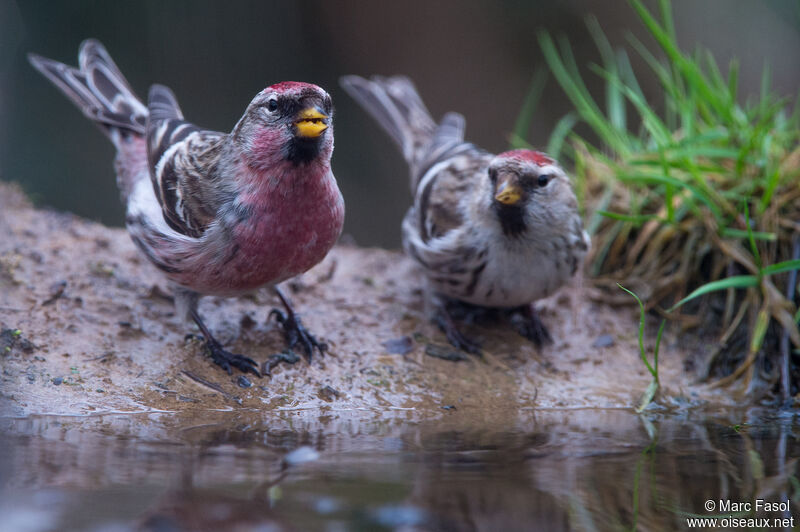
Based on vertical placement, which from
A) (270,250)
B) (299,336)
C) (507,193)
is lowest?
(299,336)

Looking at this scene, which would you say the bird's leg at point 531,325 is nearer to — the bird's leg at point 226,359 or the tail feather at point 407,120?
the tail feather at point 407,120

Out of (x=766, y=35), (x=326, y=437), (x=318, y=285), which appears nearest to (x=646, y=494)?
(x=326, y=437)

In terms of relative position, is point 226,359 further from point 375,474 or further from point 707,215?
point 707,215

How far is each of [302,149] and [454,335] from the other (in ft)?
4.33

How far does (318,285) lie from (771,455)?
7.79 ft

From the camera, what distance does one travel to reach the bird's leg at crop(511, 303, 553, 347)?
148 inches

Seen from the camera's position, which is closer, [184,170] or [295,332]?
[184,170]

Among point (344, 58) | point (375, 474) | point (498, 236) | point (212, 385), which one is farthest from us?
point (344, 58)

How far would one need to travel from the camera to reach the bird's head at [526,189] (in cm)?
335

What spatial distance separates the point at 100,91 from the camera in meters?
3.99

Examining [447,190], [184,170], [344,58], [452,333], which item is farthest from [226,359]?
[344,58]

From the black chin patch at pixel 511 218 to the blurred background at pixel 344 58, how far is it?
3458 millimetres

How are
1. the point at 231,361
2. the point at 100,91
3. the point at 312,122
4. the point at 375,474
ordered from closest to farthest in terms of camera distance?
1. the point at 375,474
2. the point at 312,122
3. the point at 231,361
4. the point at 100,91

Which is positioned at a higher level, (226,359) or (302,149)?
(302,149)
